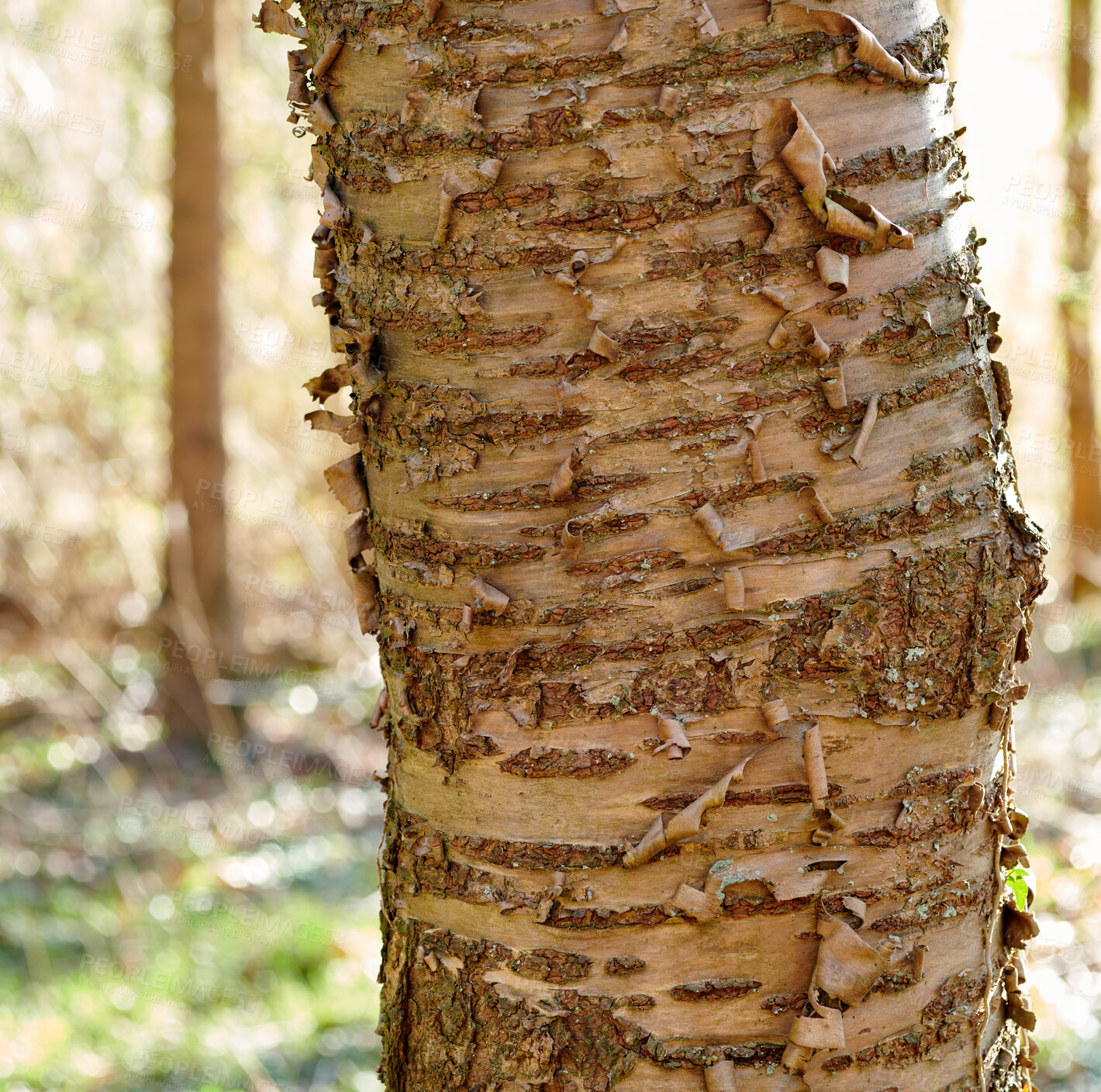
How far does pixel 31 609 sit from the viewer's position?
7367 millimetres

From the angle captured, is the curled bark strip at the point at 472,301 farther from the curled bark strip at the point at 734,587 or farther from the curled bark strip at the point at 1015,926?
the curled bark strip at the point at 1015,926

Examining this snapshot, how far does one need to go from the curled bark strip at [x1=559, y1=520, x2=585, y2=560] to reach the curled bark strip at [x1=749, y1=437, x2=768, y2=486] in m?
0.18

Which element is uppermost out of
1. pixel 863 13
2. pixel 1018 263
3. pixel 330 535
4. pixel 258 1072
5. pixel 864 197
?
pixel 1018 263

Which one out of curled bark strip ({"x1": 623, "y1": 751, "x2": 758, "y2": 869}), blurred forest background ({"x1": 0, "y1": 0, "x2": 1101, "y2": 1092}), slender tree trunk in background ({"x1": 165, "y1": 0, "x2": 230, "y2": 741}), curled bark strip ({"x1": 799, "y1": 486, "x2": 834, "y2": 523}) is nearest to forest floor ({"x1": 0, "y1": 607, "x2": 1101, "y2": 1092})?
blurred forest background ({"x1": 0, "y1": 0, "x2": 1101, "y2": 1092})

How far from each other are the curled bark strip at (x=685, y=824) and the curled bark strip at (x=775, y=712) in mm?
37

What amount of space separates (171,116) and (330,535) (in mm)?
3329

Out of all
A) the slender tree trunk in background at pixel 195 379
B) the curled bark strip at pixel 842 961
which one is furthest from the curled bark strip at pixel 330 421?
the slender tree trunk in background at pixel 195 379

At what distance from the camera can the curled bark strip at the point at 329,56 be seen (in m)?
1.06

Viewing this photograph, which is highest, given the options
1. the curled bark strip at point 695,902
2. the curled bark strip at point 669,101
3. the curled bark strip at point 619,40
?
the curled bark strip at point 619,40

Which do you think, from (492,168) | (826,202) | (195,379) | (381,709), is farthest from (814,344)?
(195,379)

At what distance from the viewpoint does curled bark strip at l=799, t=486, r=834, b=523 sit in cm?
100

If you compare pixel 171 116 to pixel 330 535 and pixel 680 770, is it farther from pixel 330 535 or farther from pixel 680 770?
pixel 680 770

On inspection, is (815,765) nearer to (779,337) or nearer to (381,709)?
(779,337)

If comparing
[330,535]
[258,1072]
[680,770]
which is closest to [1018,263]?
[330,535]
